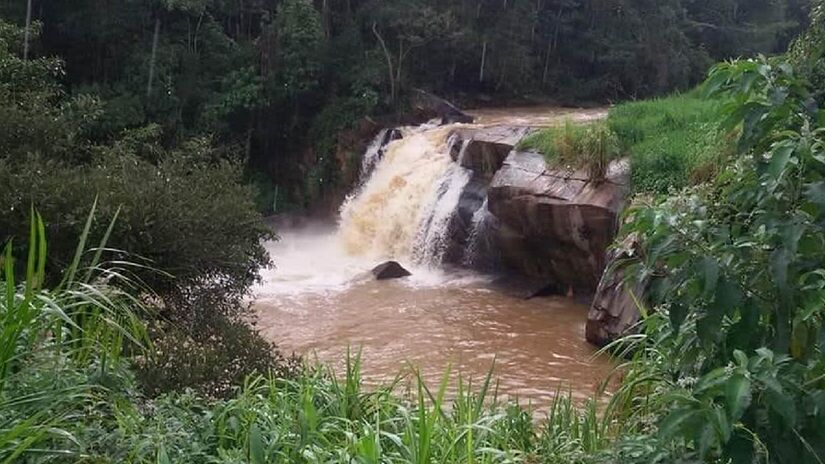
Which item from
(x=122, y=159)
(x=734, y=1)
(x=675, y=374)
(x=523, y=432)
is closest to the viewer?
(x=675, y=374)

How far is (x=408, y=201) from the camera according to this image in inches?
543

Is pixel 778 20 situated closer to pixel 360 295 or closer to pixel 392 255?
pixel 392 255

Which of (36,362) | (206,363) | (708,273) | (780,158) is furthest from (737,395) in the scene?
(206,363)

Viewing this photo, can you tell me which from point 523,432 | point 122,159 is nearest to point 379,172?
point 122,159

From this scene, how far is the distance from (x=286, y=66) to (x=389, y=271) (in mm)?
7181

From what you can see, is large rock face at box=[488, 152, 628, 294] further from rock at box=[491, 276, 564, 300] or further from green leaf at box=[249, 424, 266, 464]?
green leaf at box=[249, 424, 266, 464]

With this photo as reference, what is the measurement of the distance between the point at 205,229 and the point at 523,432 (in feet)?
12.6

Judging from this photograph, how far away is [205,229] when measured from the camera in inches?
273

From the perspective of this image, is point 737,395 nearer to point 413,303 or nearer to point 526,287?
point 413,303

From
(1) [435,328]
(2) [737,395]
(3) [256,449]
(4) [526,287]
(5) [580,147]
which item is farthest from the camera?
(4) [526,287]

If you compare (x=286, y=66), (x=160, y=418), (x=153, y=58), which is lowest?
(x=160, y=418)

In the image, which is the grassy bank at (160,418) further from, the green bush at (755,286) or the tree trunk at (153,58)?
the tree trunk at (153,58)

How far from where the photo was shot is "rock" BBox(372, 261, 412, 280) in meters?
12.2

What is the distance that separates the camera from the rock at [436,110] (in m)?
17.0
